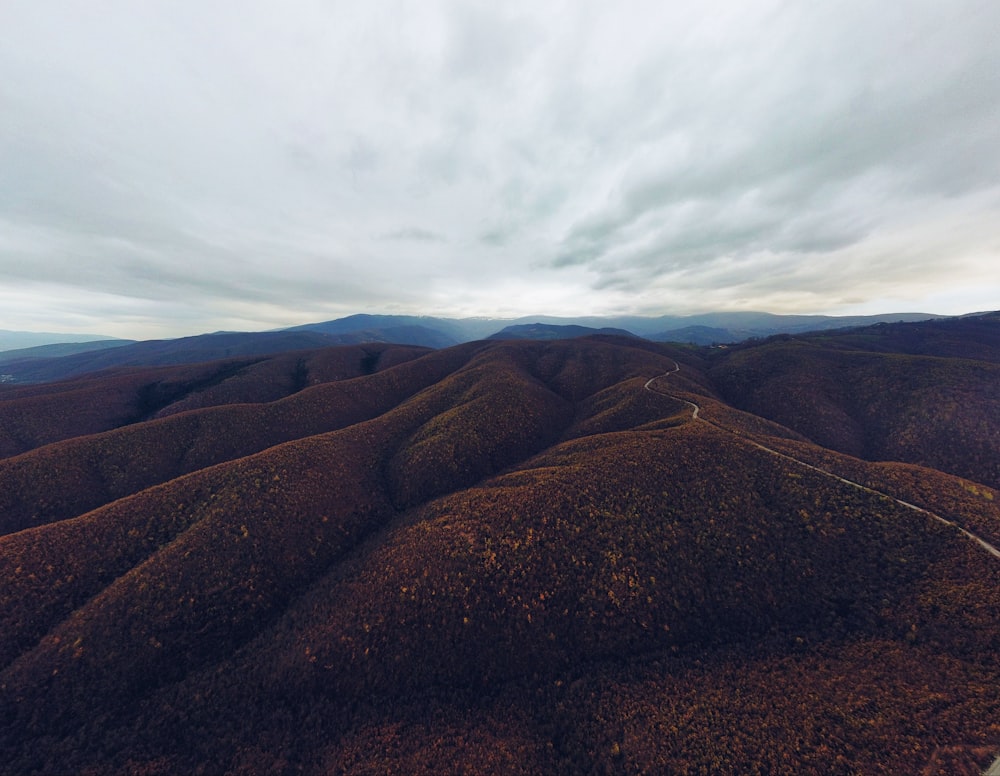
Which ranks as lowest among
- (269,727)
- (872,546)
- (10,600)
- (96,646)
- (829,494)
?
(269,727)

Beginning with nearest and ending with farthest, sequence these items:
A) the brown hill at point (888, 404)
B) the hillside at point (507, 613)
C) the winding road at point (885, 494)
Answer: the hillside at point (507, 613) → the winding road at point (885, 494) → the brown hill at point (888, 404)

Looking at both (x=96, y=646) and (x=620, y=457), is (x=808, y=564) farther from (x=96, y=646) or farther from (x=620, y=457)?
(x=96, y=646)

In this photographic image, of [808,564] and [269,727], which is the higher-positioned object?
[808,564]

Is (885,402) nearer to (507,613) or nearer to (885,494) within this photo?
(885,494)

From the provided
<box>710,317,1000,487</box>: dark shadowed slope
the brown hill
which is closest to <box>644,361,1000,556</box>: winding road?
the brown hill

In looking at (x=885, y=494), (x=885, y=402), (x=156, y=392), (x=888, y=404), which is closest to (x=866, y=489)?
(x=885, y=494)

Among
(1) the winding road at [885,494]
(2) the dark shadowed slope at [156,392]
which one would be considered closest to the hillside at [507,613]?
(1) the winding road at [885,494]

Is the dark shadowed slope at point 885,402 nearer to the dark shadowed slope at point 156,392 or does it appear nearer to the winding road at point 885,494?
the winding road at point 885,494

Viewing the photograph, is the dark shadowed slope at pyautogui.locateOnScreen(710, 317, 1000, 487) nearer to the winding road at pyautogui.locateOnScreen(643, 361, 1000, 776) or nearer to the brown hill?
the brown hill

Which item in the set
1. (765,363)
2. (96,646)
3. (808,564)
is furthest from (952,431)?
(96,646)
